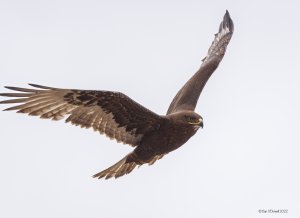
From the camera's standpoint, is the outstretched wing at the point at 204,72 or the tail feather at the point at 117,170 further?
the outstretched wing at the point at 204,72

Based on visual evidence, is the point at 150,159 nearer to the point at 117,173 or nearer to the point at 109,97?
the point at 117,173

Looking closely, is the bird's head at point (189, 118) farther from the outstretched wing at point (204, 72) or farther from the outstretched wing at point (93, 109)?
the outstretched wing at point (204, 72)

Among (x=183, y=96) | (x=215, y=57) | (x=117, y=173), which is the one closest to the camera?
(x=117, y=173)

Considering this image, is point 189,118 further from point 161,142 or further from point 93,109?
point 93,109

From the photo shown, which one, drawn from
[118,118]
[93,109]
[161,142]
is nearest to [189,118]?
[161,142]

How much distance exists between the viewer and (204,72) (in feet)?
43.8

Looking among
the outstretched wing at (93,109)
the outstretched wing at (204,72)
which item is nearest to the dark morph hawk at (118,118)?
the outstretched wing at (93,109)

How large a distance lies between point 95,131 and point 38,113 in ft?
3.17

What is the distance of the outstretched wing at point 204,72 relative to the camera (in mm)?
12414

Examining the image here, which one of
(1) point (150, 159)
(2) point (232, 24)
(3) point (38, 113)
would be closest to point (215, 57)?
(2) point (232, 24)

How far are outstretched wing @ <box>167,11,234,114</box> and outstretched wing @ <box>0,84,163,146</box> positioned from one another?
1498 mm

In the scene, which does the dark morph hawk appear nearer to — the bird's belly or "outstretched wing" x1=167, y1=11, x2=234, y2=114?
the bird's belly

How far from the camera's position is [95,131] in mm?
10766

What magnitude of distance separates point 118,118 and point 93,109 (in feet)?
1.38
